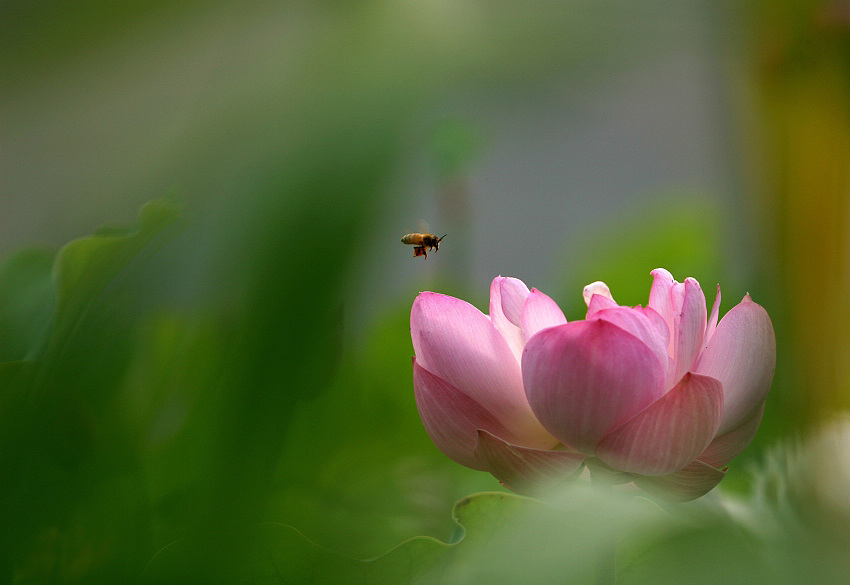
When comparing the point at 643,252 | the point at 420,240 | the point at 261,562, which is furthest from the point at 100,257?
the point at 643,252

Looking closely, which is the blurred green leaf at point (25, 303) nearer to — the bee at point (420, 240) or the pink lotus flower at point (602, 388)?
the pink lotus flower at point (602, 388)

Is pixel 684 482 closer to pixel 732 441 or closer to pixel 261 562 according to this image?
pixel 732 441

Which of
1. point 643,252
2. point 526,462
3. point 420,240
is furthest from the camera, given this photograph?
point 643,252

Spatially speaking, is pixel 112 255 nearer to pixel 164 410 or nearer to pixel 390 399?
pixel 164 410

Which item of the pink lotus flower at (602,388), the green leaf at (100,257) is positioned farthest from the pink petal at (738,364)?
the green leaf at (100,257)

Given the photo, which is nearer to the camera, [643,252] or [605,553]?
[605,553]

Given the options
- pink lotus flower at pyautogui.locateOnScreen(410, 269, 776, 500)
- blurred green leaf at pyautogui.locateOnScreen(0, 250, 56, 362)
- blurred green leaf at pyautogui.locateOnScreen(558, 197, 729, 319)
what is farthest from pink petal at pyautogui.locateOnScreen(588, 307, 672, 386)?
blurred green leaf at pyautogui.locateOnScreen(558, 197, 729, 319)

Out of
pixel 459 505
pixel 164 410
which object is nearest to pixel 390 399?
pixel 459 505
